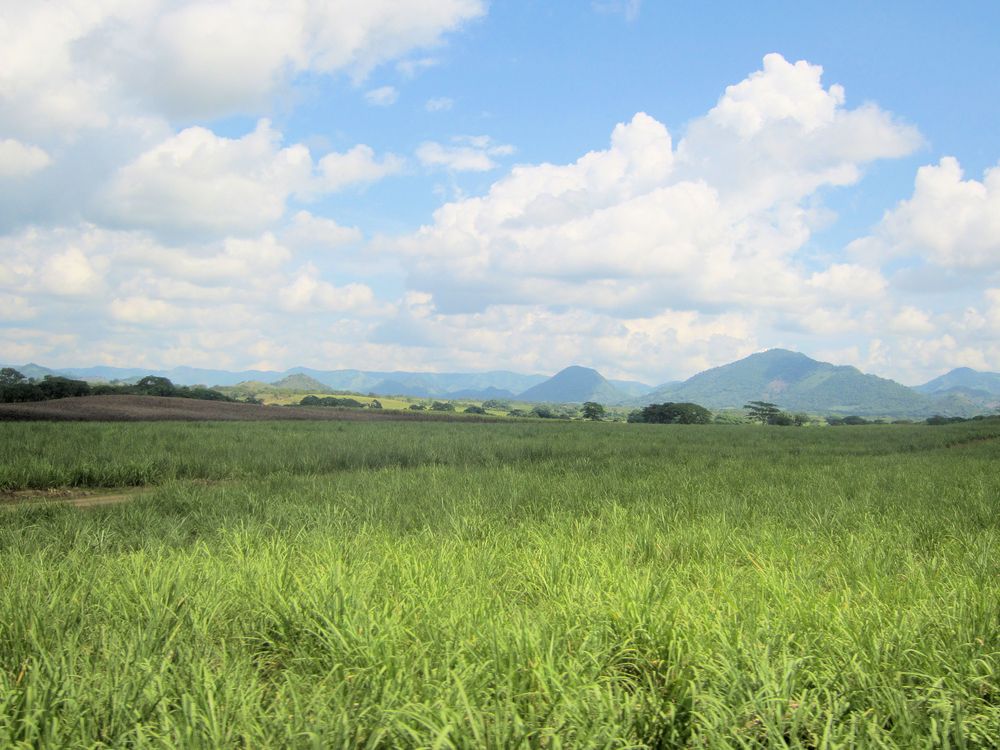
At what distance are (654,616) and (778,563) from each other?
7.57ft

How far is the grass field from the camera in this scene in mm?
2256

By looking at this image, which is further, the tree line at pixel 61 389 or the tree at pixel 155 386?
the tree at pixel 155 386

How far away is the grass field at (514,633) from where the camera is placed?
7.40 feet

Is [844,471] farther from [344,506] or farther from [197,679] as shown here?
[197,679]

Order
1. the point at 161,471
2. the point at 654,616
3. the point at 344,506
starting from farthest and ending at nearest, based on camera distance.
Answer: the point at 161,471
the point at 344,506
the point at 654,616

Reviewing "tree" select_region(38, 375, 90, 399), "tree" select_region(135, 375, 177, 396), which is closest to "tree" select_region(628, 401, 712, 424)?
"tree" select_region(135, 375, 177, 396)

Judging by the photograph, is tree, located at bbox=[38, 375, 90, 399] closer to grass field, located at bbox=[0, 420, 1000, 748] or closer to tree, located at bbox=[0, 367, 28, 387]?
tree, located at bbox=[0, 367, 28, 387]

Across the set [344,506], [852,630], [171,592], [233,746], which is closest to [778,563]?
[852,630]

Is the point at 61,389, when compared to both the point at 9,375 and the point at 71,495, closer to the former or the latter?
the point at 9,375

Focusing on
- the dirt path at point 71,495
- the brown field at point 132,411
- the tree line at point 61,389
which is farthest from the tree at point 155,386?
the dirt path at point 71,495

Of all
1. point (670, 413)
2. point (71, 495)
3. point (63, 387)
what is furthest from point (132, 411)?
point (670, 413)

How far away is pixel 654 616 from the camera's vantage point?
9.99 feet

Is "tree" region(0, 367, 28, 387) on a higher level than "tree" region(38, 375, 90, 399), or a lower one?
higher

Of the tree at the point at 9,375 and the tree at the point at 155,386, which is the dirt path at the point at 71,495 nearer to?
the tree at the point at 155,386
